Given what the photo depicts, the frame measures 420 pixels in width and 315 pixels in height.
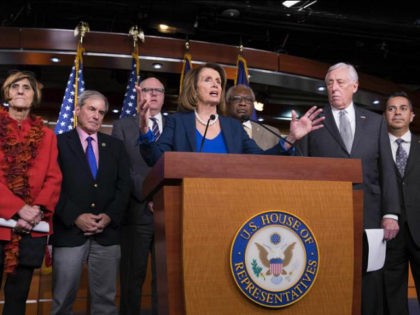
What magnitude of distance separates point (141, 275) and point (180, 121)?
1.36 meters

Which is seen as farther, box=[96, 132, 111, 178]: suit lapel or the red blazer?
box=[96, 132, 111, 178]: suit lapel

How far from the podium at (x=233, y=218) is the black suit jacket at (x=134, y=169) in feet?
5.16

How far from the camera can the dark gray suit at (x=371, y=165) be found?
2510mm

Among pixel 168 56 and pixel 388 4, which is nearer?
pixel 168 56

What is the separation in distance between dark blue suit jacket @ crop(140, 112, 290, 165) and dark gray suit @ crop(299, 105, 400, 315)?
1.56 ft

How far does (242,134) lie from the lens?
7.51ft

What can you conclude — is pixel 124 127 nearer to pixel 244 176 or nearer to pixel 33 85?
pixel 33 85

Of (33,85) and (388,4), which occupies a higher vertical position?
(388,4)

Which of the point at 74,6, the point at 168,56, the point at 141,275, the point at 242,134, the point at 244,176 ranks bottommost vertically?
the point at 141,275

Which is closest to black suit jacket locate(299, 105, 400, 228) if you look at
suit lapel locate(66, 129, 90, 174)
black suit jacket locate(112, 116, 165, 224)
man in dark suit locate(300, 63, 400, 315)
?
man in dark suit locate(300, 63, 400, 315)

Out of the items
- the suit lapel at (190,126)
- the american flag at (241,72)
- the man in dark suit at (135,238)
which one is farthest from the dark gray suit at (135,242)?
the american flag at (241,72)

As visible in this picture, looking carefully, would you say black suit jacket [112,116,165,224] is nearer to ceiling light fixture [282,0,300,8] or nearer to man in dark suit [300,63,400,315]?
man in dark suit [300,63,400,315]

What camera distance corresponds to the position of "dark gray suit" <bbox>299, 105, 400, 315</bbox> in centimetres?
251

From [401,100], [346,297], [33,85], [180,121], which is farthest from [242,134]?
[401,100]
